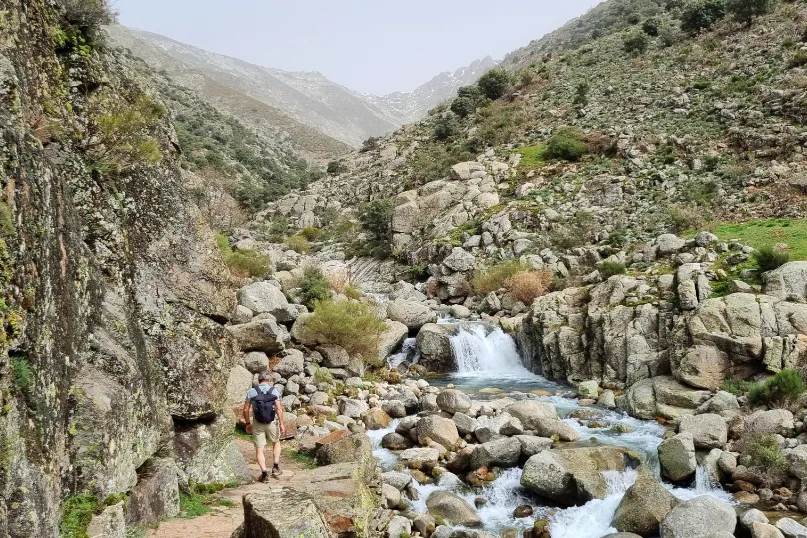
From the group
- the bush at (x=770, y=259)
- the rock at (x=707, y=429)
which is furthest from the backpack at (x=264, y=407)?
the bush at (x=770, y=259)

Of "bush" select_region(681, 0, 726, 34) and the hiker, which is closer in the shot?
the hiker

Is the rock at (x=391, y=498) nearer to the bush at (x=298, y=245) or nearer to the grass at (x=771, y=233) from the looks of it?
the grass at (x=771, y=233)

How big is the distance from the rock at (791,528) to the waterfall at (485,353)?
37.8 ft

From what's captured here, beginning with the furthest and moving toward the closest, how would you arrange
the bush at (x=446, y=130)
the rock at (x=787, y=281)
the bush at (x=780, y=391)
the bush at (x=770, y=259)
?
the bush at (x=446, y=130) < the bush at (x=770, y=259) < the rock at (x=787, y=281) < the bush at (x=780, y=391)

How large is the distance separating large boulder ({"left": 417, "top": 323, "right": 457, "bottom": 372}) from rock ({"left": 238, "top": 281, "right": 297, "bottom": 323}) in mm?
4923

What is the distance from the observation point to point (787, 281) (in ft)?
47.5

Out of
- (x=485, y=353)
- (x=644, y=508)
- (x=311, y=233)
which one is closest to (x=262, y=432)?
(x=644, y=508)

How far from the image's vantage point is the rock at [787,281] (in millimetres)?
14289

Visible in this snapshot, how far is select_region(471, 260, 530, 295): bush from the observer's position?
24.6m

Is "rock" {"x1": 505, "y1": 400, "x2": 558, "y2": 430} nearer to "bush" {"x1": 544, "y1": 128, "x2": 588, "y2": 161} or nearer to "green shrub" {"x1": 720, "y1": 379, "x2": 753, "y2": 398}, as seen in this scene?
"green shrub" {"x1": 720, "y1": 379, "x2": 753, "y2": 398}

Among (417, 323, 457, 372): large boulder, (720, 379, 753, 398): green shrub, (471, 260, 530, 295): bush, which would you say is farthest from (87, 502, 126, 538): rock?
(471, 260, 530, 295): bush

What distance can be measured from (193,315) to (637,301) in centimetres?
1302

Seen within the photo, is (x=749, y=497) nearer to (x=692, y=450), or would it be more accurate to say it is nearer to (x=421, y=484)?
(x=692, y=450)

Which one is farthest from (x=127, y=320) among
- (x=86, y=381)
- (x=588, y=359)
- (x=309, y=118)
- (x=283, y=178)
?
(x=309, y=118)
